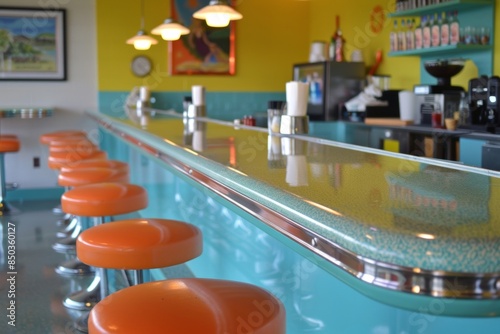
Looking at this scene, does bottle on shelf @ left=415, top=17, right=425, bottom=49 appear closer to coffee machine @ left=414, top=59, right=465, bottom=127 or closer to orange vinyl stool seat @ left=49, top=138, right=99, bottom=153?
coffee machine @ left=414, top=59, right=465, bottom=127

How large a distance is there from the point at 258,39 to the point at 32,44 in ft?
8.94

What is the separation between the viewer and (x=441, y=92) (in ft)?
16.8

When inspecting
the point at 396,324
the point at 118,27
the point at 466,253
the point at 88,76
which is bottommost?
the point at 396,324

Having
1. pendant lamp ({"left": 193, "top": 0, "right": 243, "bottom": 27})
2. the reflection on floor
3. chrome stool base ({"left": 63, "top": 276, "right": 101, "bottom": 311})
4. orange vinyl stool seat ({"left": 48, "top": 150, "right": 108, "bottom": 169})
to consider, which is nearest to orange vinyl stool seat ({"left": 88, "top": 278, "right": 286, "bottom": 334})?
the reflection on floor

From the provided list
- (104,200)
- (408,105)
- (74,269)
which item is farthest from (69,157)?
(408,105)

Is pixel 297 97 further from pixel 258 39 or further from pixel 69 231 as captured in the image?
pixel 258 39

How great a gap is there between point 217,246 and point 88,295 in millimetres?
872

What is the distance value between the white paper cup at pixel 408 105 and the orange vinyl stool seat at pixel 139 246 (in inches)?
145

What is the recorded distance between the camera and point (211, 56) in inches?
314

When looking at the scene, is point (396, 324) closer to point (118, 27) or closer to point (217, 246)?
point (217, 246)

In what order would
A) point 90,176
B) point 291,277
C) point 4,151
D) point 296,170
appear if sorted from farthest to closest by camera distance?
point 4,151 < point 90,176 < point 291,277 < point 296,170

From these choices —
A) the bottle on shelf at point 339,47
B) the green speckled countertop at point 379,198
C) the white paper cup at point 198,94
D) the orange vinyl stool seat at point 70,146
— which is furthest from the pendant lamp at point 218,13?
the bottle on shelf at point 339,47

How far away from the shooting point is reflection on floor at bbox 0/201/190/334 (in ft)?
11.6

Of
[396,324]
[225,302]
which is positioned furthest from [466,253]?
[396,324]
